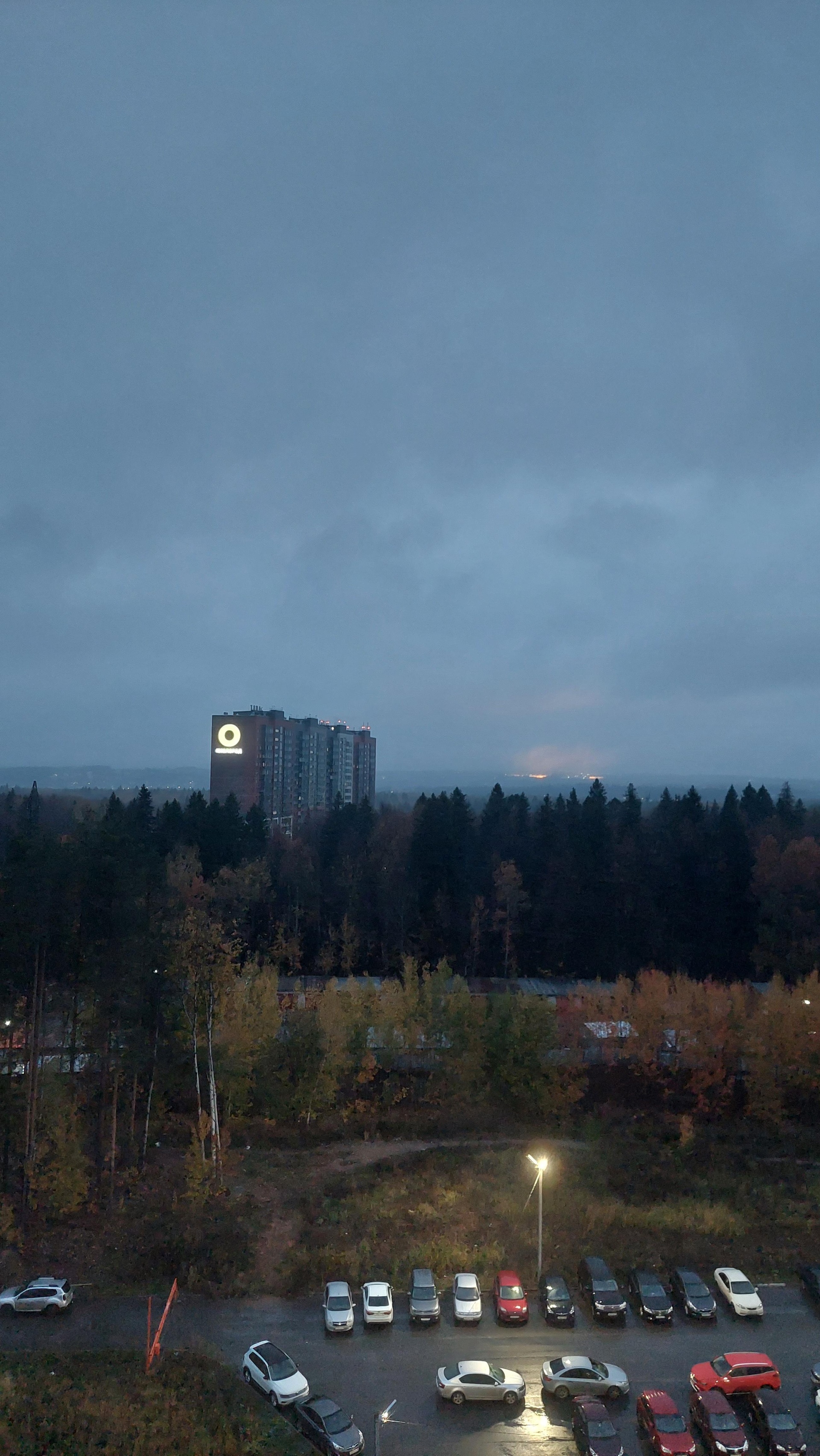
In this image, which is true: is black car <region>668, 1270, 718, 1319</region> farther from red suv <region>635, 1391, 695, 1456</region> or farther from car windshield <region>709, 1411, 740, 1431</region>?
car windshield <region>709, 1411, 740, 1431</region>

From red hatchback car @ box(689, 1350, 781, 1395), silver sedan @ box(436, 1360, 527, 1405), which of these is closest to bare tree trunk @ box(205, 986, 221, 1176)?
silver sedan @ box(436, 1360, 527, 1405)

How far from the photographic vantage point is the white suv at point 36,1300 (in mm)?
16625

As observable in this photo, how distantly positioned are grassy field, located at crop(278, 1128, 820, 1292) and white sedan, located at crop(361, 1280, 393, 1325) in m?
1.24

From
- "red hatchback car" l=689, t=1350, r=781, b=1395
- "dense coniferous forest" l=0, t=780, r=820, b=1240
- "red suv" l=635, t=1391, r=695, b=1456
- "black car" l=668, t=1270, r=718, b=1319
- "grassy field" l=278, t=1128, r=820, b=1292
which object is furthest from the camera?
"dense coniferous forest" l=0, t=780, r=820, b=1240

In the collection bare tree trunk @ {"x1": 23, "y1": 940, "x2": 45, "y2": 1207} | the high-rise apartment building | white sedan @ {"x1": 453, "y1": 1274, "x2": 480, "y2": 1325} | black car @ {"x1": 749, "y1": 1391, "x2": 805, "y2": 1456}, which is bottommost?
white sedan @ {"x1": 453, "y1": 1274, "x2": 480, "y2": 1325}

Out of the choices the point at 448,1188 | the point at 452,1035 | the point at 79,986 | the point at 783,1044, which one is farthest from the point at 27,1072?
the point at 783,1044

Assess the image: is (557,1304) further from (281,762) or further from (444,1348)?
(281,762)

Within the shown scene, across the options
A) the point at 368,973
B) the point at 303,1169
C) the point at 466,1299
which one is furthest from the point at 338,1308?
the point at 368,973

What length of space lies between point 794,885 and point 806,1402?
107 ft

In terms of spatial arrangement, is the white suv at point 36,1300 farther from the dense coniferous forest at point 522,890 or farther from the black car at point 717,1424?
the dense coniferous forest at point 522,890

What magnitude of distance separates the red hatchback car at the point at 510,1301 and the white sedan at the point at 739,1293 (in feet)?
13.5

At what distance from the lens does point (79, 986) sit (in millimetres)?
20578

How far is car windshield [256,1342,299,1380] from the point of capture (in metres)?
14.2

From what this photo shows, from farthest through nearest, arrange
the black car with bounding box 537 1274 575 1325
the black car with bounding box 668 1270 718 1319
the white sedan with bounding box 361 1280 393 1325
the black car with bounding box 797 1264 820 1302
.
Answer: the black car with bounding box 797 1264 820 1302 → the black car with bounding box 668 1270 718 1319 → the black car with bounding box 537 1274 575 1325 → the white sedan with bounding box 361 1280 393 1325
